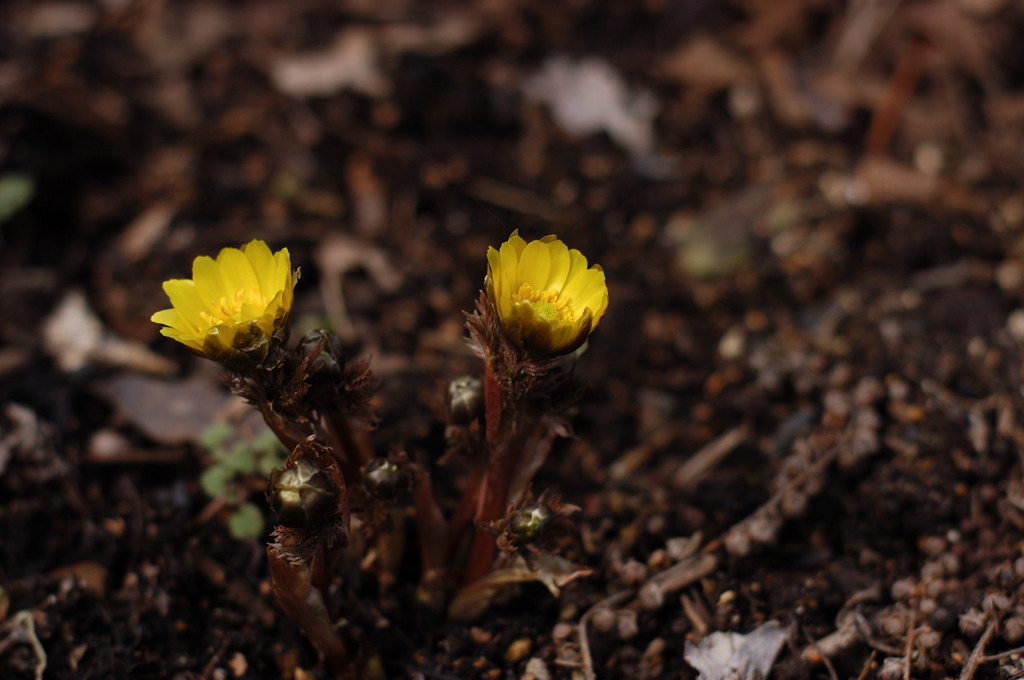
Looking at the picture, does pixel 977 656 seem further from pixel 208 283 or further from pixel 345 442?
pixel 208 283

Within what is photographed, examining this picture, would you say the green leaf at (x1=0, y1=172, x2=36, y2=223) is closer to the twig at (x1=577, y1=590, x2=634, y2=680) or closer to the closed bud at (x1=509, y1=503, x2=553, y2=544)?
the closed bud at (x1=509, y1=503, x2=553, y2=544)

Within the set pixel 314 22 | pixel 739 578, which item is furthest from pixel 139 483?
pixel 314 22

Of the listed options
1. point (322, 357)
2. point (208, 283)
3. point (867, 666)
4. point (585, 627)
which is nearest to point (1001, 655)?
point (867, 666)

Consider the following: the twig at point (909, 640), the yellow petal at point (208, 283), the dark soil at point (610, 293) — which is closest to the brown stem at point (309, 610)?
Result: the dark soil at point (610, 293)

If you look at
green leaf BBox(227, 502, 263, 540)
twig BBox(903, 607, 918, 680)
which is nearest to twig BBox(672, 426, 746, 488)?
twig BBox(903, 607, 918, 680)

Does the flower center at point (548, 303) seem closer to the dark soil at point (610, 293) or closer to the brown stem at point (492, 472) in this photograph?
the brown stem at point (492, 472)
